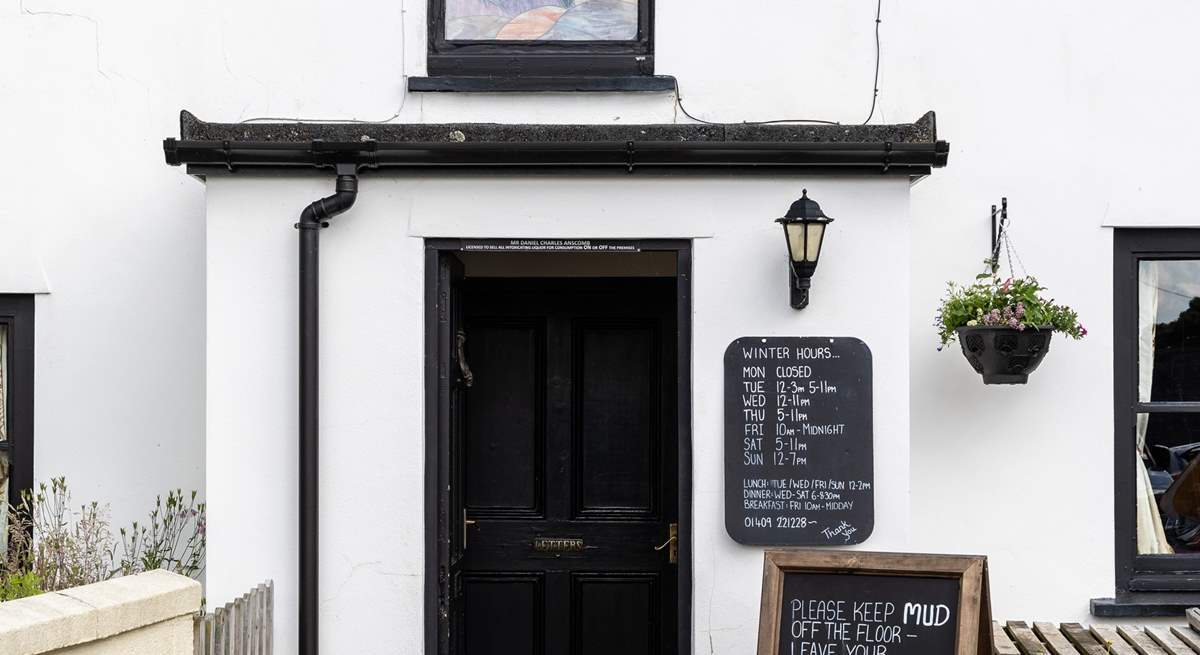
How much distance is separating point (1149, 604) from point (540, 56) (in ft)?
13.0

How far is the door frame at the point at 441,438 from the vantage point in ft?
16.4

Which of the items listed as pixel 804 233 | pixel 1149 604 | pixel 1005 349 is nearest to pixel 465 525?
pixel 804 233

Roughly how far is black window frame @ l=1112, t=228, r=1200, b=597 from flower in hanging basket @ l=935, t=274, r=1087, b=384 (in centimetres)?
50

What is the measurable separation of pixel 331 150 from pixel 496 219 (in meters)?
0.76

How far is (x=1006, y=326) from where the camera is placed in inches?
201

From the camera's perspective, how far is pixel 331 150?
15.9 feet

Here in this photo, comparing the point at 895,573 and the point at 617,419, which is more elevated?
the point at 617,419

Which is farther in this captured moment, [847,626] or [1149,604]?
[1149,604]

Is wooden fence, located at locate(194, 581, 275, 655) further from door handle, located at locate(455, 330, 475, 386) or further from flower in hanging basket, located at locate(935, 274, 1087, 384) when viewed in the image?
flower in hanging basket, located at locate(935, 274, 1087, 384)

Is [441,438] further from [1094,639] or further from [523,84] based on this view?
[1094,639]

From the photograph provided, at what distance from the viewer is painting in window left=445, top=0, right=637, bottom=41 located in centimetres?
553

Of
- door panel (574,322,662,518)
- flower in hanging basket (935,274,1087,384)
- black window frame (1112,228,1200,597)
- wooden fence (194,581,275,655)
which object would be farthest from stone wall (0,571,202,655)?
black window frame (1112,228,1200,597)

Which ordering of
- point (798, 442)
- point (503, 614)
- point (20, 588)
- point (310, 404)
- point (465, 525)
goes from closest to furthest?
point (20, 588), point (310, 404), point (798, 442), point (465, 525), point (503, 614)

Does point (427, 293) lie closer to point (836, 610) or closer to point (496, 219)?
point (496, 219)
